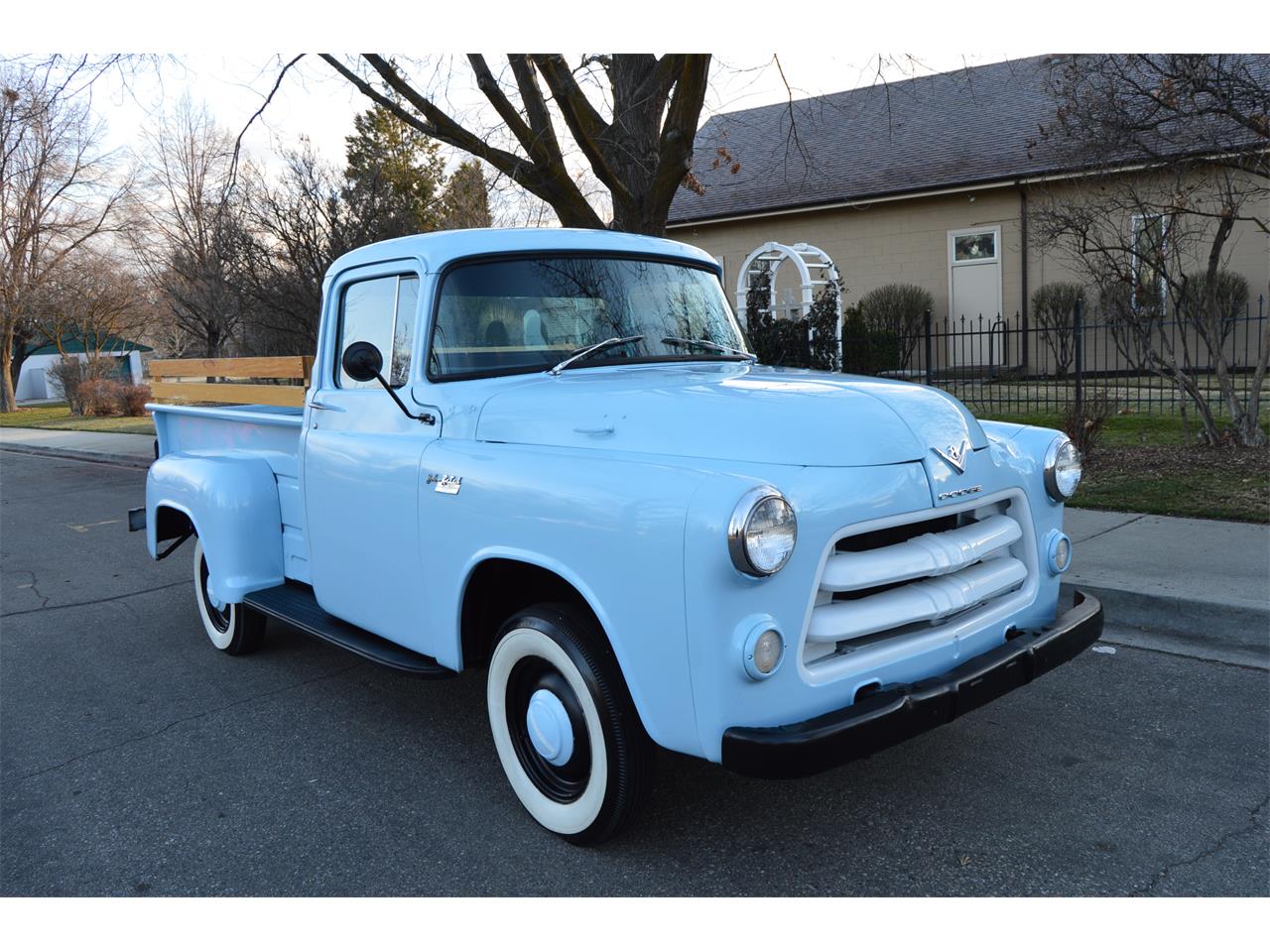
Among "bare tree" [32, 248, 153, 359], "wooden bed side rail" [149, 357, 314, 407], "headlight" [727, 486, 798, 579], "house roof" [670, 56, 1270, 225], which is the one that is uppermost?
"house roof" [670, 56, 1270, 225]

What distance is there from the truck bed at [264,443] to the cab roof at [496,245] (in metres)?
0.95

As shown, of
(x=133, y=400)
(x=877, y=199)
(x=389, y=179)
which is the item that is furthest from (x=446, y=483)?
(x=133, y=400)

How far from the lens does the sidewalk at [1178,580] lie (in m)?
5.00

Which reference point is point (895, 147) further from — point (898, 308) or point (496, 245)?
point (496, 245)

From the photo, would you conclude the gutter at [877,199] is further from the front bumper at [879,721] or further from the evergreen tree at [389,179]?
the front bumper at [879,721]

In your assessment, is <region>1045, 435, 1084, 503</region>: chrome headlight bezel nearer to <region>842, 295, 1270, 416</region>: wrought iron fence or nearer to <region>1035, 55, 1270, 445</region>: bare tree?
<region>1035, 55, 1270, 445</region>: bare tree

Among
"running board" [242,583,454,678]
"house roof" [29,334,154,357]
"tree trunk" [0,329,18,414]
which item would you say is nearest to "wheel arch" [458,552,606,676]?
"running board" [242,583,454,678]

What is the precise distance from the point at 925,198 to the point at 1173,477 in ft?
37.2

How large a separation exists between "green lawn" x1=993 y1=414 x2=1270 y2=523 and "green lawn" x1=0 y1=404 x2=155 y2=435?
1707 cm

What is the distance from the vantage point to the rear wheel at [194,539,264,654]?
536 cm

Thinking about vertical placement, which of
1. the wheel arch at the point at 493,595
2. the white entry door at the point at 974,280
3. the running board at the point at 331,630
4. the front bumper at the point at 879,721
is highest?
the white entry door at the point at 974,280

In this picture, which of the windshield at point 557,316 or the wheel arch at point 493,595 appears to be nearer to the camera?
the wheel arch at point 493,595

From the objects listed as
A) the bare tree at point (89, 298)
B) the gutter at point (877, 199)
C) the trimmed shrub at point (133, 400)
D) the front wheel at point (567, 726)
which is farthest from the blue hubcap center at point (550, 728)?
Result: the bare tree at point (89, 298)

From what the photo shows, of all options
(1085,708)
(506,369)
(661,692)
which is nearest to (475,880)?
(661,692)
